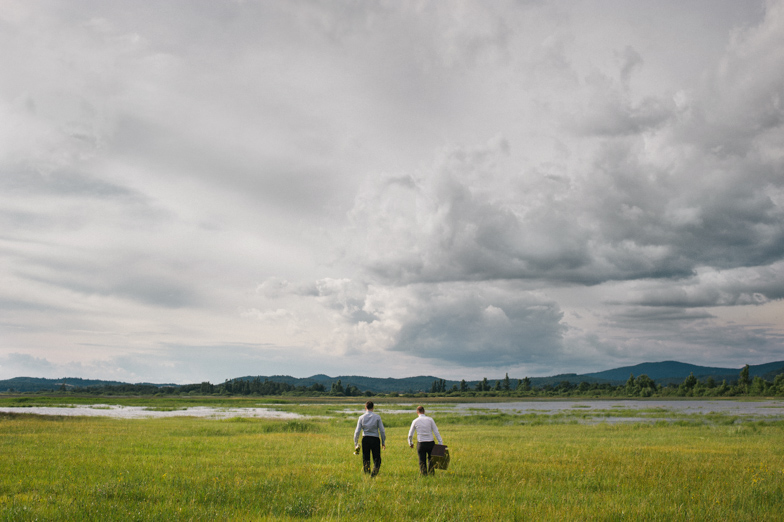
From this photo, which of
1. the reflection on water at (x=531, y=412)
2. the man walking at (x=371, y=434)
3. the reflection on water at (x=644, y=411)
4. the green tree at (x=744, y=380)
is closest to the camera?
the man walking at (x=371, y=434)

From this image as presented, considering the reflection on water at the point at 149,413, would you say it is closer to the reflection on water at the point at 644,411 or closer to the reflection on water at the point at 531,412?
the reflection on water at the point at 531,412

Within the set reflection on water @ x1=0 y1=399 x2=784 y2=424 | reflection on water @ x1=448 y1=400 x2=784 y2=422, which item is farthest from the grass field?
reflection on water @ x1=448 y1=400 x2=784 y2=422

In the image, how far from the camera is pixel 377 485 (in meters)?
14.7

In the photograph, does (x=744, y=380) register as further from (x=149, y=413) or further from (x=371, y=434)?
(x=371, y=434)

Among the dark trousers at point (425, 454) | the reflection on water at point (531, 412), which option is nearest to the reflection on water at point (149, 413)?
the reflection on water at point (531, 412)

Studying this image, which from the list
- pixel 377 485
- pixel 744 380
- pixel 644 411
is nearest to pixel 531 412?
pixel 644 411

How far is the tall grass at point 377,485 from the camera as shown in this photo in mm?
11492

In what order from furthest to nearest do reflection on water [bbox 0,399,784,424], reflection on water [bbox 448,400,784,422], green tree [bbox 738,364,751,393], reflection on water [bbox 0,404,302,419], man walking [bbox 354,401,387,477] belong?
green tree [bbox 738,364,751,393], reflection on water [bbox 0,404,302,419], reflection on water [bbox 448,400,784,422], reflection on water [bbox 0,399,784,424], man walking [bbox 354,401,387,477]

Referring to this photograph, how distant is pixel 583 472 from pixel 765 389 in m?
224

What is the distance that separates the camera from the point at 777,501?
13.7 metres

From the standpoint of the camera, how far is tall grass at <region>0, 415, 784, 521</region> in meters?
11.5

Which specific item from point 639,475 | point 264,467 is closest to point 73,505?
point 264,467

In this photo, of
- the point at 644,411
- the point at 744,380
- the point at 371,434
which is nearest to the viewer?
the point at 371,434

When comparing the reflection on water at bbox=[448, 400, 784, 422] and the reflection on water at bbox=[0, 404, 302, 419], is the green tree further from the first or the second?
the reflection on water at bbox=[0, 404, 302, 419]
